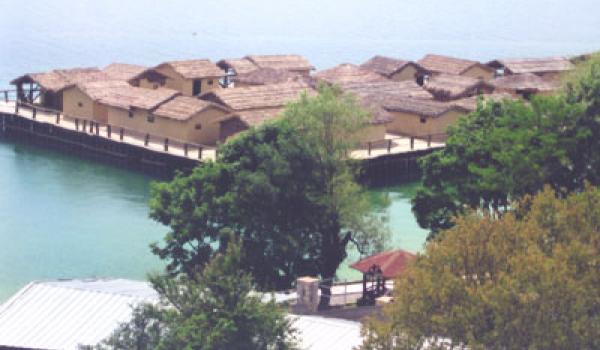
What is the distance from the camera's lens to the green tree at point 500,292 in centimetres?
2173

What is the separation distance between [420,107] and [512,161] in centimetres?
3222

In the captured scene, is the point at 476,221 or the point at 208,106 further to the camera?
the point at 208,106

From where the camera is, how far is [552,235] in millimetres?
24781

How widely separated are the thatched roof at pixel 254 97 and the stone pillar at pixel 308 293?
34783 millimetres

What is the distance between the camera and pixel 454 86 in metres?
75.9

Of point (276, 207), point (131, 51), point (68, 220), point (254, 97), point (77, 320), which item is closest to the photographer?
point (77, 320)

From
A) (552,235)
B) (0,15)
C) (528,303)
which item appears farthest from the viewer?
(0,15)

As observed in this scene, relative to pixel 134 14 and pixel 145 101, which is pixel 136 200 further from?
pixel 134 14

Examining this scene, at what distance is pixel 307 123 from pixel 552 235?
15886 mm

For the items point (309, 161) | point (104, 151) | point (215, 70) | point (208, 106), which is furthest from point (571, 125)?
point (215, 70)

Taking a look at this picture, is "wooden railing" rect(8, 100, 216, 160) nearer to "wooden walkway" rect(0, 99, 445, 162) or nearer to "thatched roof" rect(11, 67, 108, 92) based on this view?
"wooden walkway" rect(0, 99, 445, 162)

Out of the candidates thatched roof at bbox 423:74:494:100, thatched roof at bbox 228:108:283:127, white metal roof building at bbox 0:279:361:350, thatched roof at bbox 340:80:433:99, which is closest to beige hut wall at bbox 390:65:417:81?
thatched roof at bbox 423:74:494:100

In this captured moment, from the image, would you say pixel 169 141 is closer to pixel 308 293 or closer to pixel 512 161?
pixel 512 161

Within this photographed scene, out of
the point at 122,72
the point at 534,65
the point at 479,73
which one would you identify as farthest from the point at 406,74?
the point at 122,72
